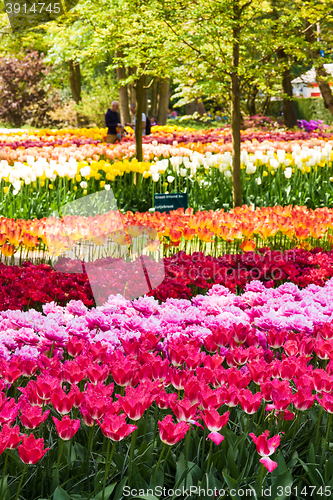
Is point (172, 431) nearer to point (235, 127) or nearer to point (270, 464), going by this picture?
point (270, 464)

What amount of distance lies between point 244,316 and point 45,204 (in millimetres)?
4959

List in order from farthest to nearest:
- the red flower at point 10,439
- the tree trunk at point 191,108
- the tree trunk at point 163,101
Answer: the tree trunk at point 191,108, the tree trunk at point 163,101, the red flower at point 10,439

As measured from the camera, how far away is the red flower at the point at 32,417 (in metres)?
1.56

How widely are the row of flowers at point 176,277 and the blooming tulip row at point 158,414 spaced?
0.85 m

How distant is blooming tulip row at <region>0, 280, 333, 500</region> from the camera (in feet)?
5.21

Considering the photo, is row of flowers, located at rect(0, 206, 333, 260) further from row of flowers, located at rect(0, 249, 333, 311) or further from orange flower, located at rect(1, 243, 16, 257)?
row of flowers, located at rect(0, 249, 333, 311)

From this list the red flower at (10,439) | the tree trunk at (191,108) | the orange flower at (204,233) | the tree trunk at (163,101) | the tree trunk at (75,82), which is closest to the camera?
the red flower at (10,439)

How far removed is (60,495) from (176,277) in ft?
7.41

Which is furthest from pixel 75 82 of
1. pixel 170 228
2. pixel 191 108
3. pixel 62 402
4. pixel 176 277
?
pixel 62 402

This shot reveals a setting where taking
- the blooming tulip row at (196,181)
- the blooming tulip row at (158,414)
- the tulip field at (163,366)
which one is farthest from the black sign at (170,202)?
the blooming tulip row at (158,414)

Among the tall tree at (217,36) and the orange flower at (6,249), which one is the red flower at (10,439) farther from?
the tall tree at (217,36)

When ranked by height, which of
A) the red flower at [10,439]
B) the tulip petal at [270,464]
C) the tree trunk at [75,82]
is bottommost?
the tulip petal at [270,464]

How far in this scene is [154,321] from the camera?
2.52 meters

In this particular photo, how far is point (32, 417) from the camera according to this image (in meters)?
1.57
